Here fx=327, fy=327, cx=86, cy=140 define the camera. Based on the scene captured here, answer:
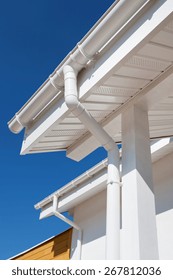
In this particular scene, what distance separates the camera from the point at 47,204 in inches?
279

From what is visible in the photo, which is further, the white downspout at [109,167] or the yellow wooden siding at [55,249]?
the yellow wooden siding at [55,249]

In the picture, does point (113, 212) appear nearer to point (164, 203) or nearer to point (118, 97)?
point (118, 97)

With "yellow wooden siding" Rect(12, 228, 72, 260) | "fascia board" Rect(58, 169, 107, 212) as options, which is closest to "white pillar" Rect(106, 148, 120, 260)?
"fascia board" Rect(58, 169, 107, 212)

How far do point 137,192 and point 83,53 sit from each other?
1102 millimetres

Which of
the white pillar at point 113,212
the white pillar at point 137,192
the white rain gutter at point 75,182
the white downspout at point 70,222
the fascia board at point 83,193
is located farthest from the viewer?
the white downspout at point 70,222

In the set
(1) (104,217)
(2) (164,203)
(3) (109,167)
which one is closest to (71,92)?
(3) (109,167)

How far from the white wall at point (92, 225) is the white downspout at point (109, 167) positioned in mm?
3226

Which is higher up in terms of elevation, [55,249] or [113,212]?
[55,249]

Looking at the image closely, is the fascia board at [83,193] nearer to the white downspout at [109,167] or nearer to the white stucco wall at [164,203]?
the white stucco wall at [164,203]

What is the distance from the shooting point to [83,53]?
246cm

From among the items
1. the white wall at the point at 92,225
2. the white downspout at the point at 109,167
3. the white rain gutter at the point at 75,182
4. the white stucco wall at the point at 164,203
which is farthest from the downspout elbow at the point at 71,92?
the white wall at the point at 92,225

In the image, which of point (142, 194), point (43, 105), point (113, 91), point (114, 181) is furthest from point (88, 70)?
point (142, 194)

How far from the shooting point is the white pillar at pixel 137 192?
6.75 ft
